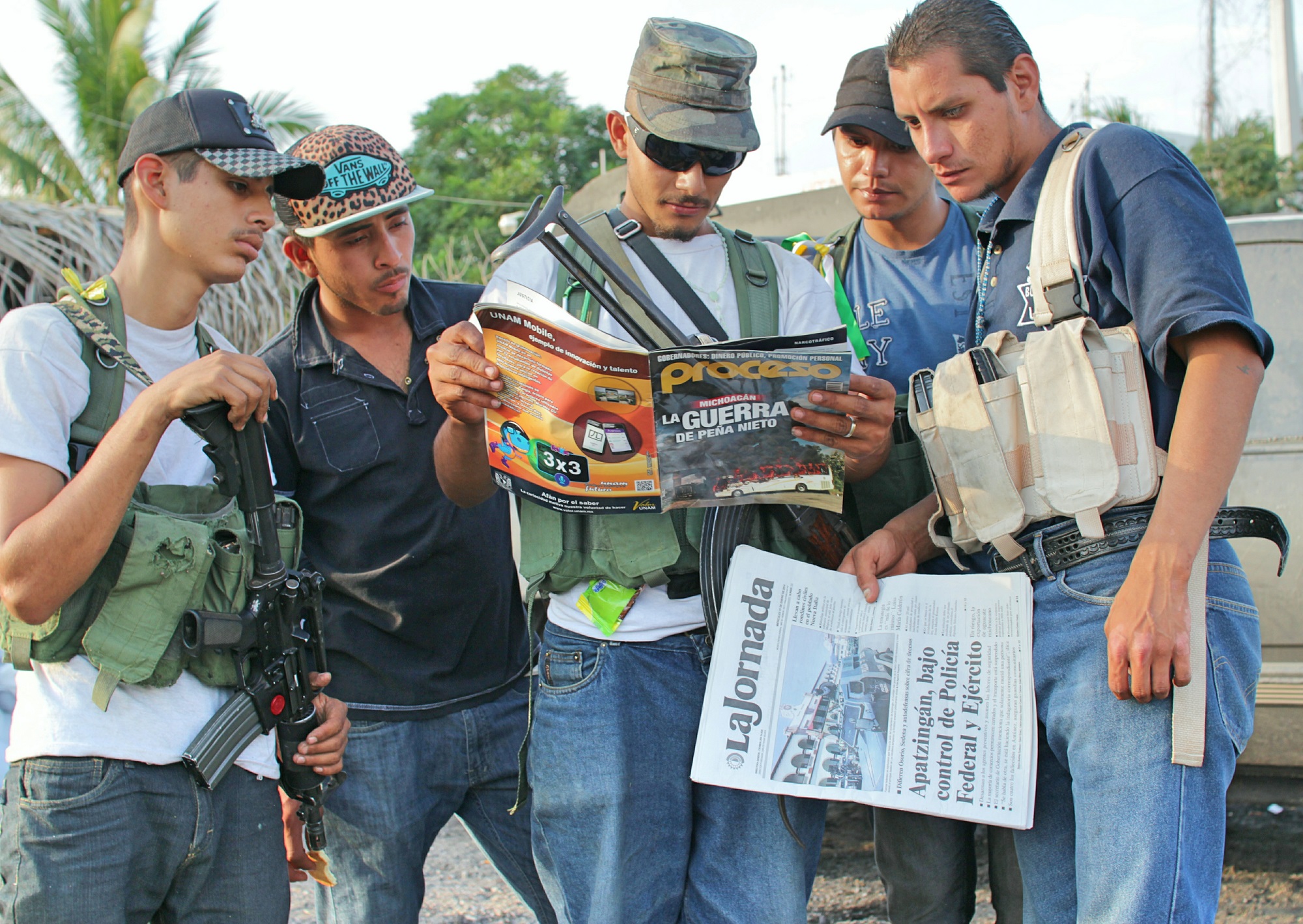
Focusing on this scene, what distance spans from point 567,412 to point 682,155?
0.61m

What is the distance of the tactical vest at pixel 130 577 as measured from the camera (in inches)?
68.7

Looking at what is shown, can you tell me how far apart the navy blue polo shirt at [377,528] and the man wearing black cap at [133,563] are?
0.31 meters

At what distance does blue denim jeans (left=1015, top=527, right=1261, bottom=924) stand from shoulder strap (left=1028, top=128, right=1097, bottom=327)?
0.42m

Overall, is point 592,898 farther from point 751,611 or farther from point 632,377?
point 632,377

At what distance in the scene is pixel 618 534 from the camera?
1890 mm

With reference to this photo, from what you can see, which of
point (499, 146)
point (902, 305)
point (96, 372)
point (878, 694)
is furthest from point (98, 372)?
point (499, 146)

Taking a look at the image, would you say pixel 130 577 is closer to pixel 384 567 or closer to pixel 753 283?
pixel 384 567

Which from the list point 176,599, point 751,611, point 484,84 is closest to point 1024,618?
point 751,611

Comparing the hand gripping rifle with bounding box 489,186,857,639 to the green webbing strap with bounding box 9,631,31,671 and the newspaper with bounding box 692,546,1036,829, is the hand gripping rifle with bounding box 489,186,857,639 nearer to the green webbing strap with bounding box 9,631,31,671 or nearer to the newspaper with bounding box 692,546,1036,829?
the newspaper with bounding box 692,546,1036,829

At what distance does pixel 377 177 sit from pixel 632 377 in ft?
3.63

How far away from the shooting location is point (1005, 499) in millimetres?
1755

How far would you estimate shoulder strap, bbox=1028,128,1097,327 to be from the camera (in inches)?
67.7

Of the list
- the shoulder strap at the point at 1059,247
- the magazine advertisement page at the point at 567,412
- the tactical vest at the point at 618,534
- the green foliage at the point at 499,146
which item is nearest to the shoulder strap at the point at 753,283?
the tactical vest at the point at 618,534

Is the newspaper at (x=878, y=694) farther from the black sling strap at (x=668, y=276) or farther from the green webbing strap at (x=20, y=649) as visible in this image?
the green webbing strap at (x=20, y=649)
